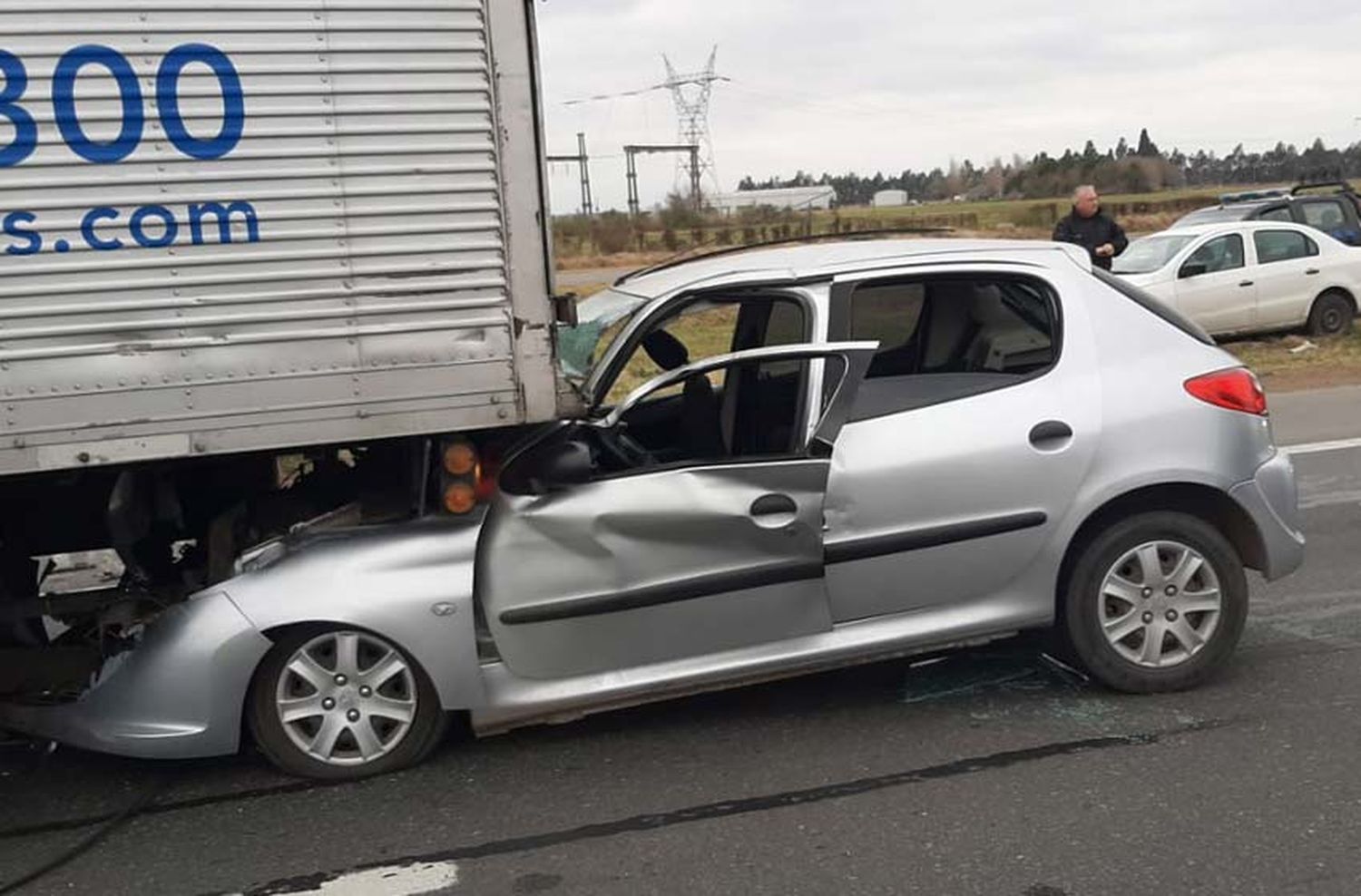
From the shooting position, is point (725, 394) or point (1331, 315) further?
point (1331, 315)

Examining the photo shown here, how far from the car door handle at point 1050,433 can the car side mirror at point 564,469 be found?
1494mm

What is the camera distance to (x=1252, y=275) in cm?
1405

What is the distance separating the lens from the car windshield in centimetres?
1391

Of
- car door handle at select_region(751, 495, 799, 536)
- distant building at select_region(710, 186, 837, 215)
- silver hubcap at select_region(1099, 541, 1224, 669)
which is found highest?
distant building at select_region(710, 186, 837, 215)

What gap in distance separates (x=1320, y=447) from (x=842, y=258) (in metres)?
6.10

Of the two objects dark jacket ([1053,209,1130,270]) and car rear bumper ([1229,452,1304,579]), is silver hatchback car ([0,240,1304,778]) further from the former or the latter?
dark jacket ([1053,209,1130,270])

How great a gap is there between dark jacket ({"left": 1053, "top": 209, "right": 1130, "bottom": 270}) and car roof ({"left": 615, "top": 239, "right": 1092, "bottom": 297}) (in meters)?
5.51

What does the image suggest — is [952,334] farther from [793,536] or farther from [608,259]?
[608,259]

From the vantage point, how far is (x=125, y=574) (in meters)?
4.53

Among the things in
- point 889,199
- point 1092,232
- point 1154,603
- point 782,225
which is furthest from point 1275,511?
point 889,199

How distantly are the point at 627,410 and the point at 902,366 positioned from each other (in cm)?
98

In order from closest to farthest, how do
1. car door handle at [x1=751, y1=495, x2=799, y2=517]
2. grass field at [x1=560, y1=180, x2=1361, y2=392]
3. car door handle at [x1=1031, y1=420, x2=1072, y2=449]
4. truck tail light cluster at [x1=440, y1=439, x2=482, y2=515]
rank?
truck tail light cluster at [x1=440, y1=439, x2=482, y2=515]
car door handle at [x1=751, y1=495, x2=799, y2=517]
car door handle at [x1=1031, y1=420, x2=1072, y2=449]
grass field at [x1=560, y1=180, x2=1361, y2=392]

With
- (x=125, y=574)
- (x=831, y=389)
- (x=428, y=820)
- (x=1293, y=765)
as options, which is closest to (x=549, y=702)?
(x=428, y=820)

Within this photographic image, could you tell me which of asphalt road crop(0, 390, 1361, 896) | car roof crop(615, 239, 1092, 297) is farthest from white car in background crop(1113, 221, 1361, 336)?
asphalt road crop(0, 390, 1361, 896)
